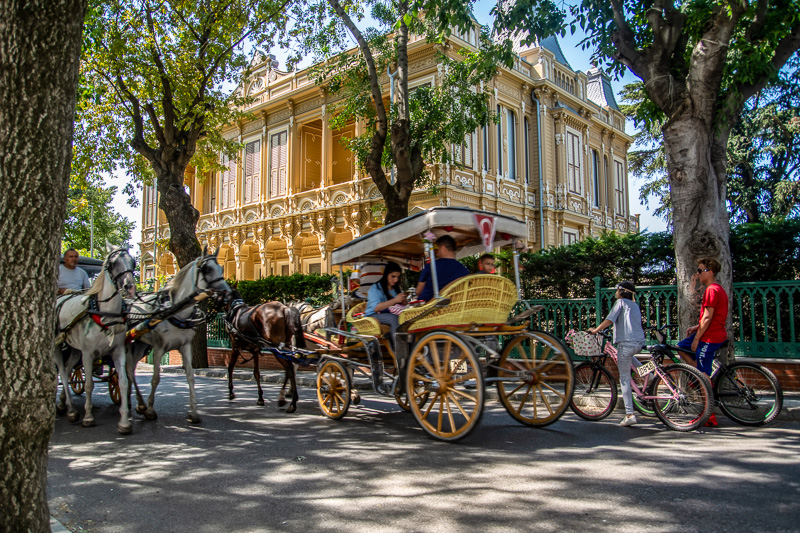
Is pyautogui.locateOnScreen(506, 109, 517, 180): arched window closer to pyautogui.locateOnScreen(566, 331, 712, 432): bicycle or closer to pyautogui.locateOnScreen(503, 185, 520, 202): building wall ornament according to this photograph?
pyautogui.locateOnScreen(503, 185, 520, 202): building wall ornament

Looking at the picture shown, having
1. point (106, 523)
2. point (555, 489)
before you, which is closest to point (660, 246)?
point (555, 489)

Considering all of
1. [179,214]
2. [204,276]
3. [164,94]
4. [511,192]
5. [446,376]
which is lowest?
[446,376]

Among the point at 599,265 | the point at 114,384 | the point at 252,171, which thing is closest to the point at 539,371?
the point at 599,265

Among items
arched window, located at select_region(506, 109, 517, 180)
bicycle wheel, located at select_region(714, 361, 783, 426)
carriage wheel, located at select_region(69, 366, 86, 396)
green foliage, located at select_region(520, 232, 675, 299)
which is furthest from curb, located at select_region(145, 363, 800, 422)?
arched window, located at select_region(506, 109, 517, 180)

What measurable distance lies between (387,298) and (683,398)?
3766 mm

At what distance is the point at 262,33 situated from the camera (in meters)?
16.5

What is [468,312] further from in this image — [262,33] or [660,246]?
[262,33]

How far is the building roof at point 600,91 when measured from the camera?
30672mm

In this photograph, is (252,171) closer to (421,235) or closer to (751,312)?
(421,235)

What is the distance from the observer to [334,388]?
7730mm

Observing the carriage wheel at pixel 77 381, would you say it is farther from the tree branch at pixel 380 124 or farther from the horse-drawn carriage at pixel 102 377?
the tree branch at pixel 380 124

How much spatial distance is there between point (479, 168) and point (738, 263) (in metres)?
12.1

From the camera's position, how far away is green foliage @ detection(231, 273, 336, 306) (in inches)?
639

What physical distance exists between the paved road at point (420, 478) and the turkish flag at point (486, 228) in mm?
2104
